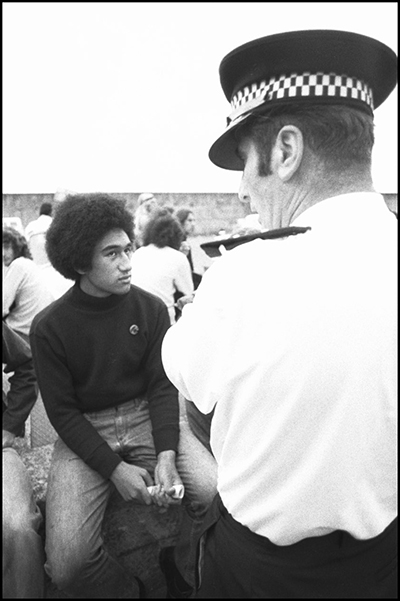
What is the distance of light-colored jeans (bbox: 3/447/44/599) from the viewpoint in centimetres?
179

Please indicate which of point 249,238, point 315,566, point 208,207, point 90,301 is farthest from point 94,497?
point 208,207

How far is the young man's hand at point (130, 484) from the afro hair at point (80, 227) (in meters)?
0.93

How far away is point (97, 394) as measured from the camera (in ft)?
7.18

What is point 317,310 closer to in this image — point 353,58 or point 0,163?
point 353,58

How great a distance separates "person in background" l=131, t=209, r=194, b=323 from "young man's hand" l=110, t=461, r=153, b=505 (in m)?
2.55

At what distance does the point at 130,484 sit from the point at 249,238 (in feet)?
4.22

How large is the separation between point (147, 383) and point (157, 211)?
2.78 metres

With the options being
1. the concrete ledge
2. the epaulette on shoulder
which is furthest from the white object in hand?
the epaulette on shoulder

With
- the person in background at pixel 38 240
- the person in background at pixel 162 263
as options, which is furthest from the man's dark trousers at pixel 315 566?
the person in background at pixel 38 240

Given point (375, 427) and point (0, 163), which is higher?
point (0, 163)

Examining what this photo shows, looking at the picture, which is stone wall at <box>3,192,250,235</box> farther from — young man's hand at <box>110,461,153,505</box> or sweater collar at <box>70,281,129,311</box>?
young man's hand at <box>110,461,153,505</box>

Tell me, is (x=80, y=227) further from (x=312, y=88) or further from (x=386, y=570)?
(x=386, y=570)

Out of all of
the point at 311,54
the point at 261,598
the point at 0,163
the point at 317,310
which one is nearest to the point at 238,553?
the point at 261,598

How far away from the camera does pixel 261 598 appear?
1164 mm
